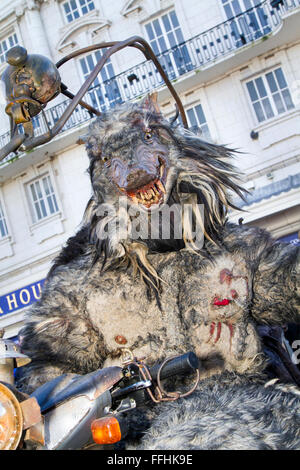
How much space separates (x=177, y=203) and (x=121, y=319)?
609 mm

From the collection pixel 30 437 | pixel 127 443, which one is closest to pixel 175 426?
pixel 127 443

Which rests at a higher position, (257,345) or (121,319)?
(121,319)

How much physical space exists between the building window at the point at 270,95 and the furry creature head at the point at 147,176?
9326mm

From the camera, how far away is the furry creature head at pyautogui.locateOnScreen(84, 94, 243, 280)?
2.37m

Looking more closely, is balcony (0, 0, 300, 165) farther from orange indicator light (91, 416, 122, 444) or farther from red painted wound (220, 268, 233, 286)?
orange indicator light (91, 416, 122, 444)

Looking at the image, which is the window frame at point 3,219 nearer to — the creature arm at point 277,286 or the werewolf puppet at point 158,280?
the werewolf puppet at point 158,280

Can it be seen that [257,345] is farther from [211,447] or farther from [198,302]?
[211,447]

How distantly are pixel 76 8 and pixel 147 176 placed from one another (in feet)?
43.0

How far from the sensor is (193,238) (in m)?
2.48

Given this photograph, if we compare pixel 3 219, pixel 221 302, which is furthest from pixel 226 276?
pixel 3 219

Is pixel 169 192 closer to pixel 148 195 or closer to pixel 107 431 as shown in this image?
pixel 148 195

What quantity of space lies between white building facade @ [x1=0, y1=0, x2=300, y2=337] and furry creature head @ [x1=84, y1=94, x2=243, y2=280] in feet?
24.5

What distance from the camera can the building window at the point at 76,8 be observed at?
13766mm

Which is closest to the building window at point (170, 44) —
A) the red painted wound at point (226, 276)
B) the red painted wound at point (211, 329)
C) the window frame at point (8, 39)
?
the window frame at point (8, 39)
